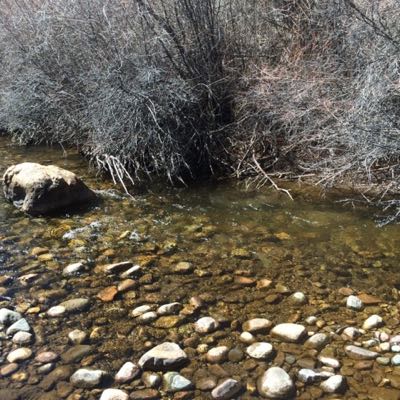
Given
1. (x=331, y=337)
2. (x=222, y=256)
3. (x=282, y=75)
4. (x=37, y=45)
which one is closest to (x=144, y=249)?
(x=222, y=256)

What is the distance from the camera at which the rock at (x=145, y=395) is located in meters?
2.98

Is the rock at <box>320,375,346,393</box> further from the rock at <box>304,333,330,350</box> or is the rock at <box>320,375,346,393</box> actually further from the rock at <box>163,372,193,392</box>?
the rock at <box>163,372,193,392</box>

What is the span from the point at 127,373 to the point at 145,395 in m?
0.21

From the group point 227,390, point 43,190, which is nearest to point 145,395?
point 227,390

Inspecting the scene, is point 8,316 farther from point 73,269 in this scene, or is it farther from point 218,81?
point 218,81

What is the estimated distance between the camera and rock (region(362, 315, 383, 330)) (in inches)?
142

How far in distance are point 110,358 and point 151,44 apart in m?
4.75

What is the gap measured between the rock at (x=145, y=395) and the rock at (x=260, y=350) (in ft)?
2.19

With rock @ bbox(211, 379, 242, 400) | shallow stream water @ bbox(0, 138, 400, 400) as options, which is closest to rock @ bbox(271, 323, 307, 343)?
shallow stream water @ bbox(0, 138, 400, 400)

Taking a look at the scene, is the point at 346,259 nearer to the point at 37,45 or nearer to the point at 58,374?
the point at 58,374

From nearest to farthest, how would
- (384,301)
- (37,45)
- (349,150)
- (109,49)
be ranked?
(384,301), (349,150), (109,49), (37,45)

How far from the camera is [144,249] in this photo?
16.4ft

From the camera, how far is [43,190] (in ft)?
19.4

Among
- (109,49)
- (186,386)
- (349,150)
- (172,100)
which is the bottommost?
(186,386)
